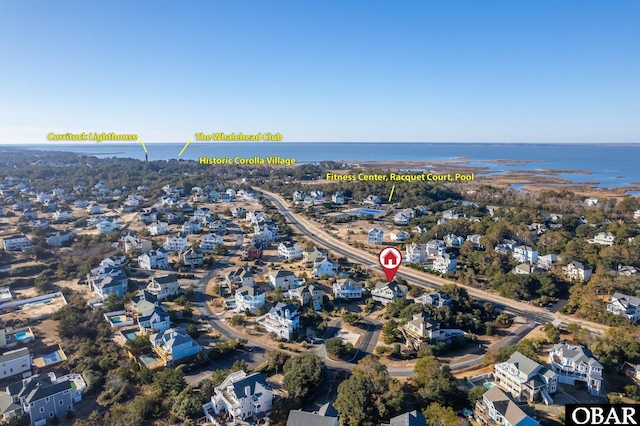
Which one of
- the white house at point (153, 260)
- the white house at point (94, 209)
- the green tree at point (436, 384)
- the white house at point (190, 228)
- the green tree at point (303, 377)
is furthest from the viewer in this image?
the white house at point (94, 209)

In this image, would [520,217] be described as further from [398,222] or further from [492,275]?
[492,275]

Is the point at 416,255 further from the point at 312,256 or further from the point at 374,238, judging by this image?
the point at 312,256

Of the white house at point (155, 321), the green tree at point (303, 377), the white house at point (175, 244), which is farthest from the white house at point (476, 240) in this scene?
the white house at point (155, 321)

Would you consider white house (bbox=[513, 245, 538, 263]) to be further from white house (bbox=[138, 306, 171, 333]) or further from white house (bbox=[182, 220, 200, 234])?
white house (bbox=[182, 220, 200, 234])

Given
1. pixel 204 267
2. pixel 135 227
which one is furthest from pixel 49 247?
pixel 204 267

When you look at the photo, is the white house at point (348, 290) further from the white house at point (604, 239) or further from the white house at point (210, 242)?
the white house at point (604, 239)

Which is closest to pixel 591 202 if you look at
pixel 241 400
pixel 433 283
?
pixel 433 283
